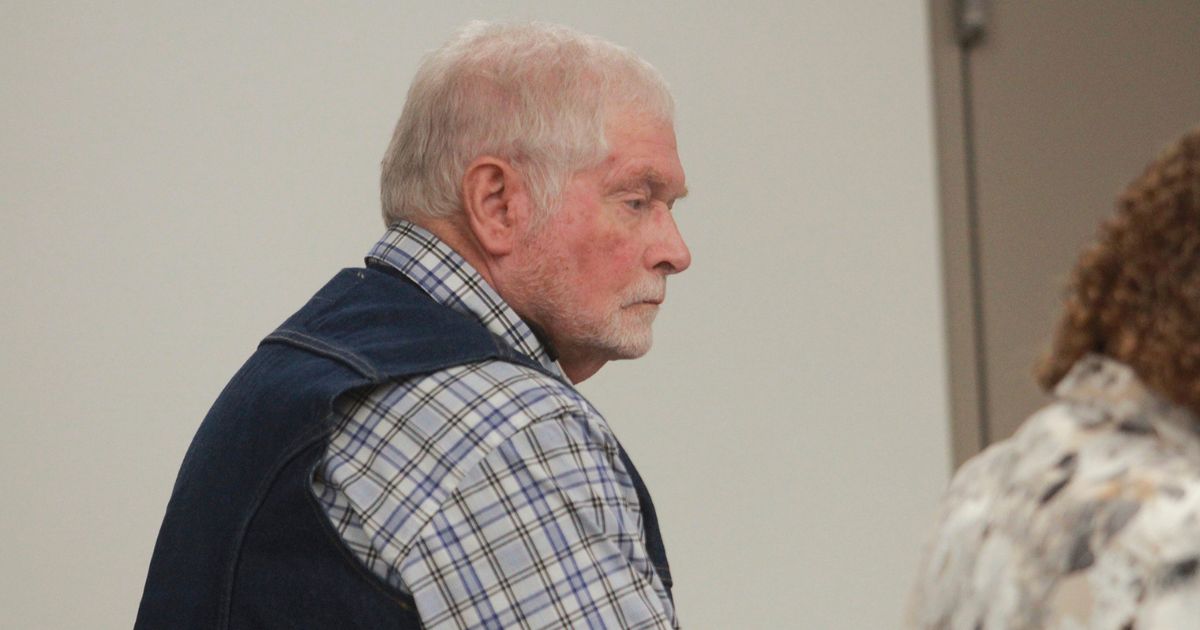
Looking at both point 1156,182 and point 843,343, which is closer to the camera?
point 1156,182

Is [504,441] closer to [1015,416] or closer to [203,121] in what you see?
[203,121]

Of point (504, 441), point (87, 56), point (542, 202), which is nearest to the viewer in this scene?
point (504, 441)

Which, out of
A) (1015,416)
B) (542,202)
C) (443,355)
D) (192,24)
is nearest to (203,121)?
(192,24)

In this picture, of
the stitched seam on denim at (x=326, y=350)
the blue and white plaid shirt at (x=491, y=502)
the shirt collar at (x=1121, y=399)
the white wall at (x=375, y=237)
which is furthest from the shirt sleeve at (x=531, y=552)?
the white wall at (x=375, y=237)

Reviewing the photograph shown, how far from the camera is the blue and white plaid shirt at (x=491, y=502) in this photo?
118cm

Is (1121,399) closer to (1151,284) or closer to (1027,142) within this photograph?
(1151,284)

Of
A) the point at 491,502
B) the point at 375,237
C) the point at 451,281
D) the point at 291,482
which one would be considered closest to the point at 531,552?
the point at 491,502

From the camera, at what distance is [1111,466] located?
883 mm

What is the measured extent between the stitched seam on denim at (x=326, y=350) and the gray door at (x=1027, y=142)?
6.48 feet

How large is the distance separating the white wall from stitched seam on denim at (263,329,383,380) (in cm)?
112

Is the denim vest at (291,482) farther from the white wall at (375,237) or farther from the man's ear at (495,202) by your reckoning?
the white wall at (375,237)

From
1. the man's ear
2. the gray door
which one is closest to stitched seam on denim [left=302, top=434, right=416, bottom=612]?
the man's ear

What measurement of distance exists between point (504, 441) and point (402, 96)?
1536mm

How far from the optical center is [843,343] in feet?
9.84
